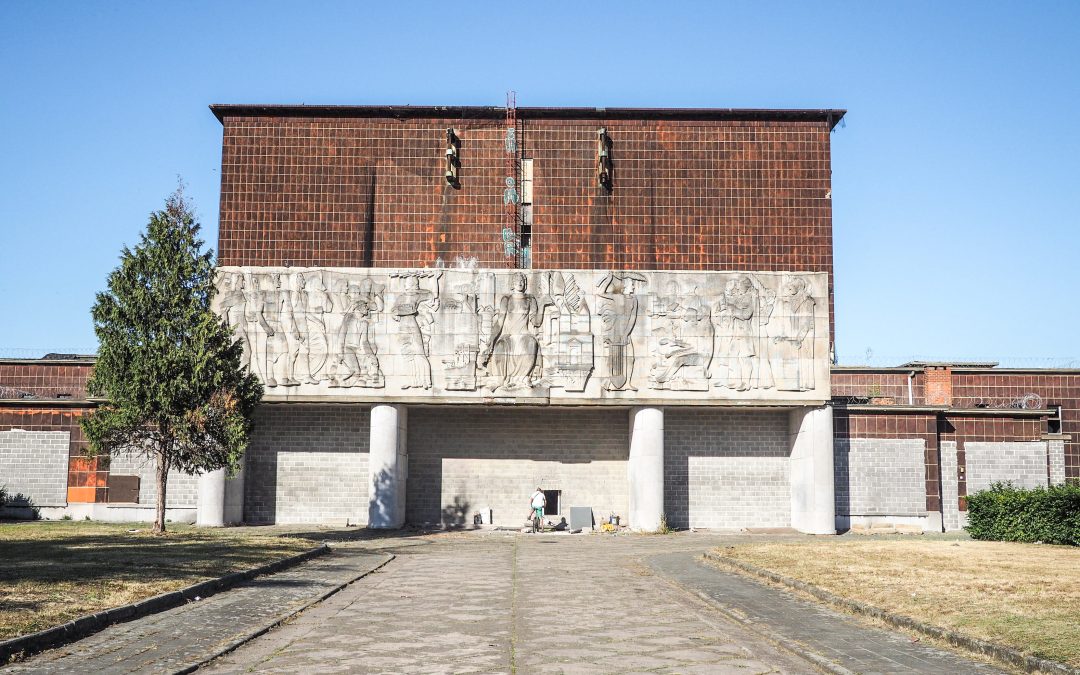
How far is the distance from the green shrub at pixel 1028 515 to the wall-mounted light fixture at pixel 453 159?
84.9 ft

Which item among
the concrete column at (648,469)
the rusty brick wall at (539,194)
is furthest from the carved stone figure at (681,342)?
the rusty brick wall at (539,194)

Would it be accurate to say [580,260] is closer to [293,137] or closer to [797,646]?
[293,137]

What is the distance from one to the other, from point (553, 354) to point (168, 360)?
1515 centimetres

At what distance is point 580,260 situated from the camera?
4803 centimetres

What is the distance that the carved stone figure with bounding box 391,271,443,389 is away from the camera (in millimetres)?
Result: 40719

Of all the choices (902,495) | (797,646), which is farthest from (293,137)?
(797,646)

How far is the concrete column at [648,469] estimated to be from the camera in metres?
40.7

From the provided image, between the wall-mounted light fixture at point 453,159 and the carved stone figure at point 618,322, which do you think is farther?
the wall-mounted light fixture at point 453,159

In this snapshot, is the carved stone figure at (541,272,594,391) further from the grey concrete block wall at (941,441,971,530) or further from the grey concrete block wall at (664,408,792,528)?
the grey concrete block wall at (941,441,971,530)

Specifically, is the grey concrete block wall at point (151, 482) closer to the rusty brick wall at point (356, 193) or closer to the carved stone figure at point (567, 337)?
the rusty brick wall at point (356, 193)

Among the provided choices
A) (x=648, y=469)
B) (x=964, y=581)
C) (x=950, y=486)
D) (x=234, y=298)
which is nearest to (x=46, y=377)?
(x=234, y=298)

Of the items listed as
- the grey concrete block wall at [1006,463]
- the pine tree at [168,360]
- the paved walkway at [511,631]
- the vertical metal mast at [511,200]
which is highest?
the vertical metal mast at [511,200]

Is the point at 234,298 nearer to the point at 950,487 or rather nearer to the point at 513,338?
the point at 513,338

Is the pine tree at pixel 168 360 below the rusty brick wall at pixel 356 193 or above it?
below
